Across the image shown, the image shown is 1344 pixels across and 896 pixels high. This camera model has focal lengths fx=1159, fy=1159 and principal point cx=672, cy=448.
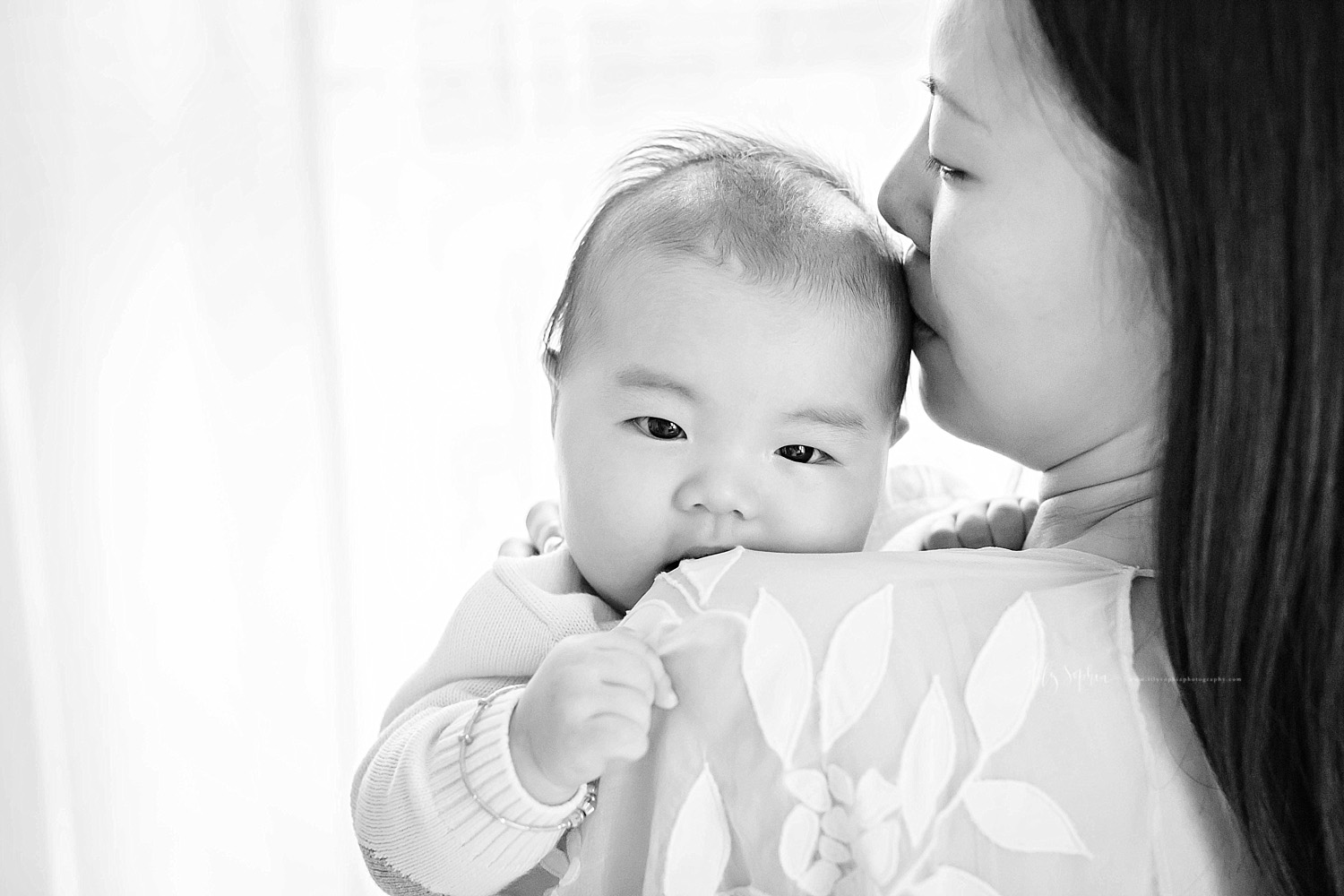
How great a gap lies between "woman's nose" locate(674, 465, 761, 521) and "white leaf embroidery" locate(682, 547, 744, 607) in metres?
0.13

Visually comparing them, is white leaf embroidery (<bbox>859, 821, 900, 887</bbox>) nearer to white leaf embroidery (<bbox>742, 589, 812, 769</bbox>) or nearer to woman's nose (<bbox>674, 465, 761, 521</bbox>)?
white leaf embroidery (<bbox>742, 589, 812, 769</bbox>)

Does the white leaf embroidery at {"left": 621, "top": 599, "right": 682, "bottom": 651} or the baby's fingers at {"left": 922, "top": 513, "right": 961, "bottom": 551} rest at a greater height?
the white leaf embroidery at {"left": 621, "top": 599, "right": 682, "bottom": 651}

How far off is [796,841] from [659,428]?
1.20 ft

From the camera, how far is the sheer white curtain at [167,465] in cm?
164

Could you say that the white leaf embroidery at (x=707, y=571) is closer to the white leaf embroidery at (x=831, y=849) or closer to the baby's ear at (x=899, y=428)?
the white leaf embroidery at (x=831, y=849)

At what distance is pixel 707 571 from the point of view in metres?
0.79

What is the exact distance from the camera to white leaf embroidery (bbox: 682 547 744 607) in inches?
30.7

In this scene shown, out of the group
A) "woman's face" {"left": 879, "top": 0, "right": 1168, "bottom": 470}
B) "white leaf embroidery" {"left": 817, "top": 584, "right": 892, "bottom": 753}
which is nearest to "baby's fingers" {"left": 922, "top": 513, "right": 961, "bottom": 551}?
"woman's face" {"left": 879, "top": 0, "right": 1168, "bottom": 470}

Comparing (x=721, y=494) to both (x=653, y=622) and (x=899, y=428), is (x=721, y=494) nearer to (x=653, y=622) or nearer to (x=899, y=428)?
(x=653, y=622)

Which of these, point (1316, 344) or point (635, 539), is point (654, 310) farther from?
point (1316, 344)

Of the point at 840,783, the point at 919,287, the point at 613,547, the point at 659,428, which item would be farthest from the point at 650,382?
the point at 840,783

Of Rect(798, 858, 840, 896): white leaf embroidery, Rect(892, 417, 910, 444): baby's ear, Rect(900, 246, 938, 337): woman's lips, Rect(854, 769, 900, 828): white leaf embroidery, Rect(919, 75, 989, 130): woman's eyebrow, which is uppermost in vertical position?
Rect(919, 75, 989, 130): woman's eyebrow

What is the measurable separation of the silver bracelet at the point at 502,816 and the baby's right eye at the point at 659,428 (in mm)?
242

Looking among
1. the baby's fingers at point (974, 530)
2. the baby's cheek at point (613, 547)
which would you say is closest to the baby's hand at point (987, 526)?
the baby's fingers at point (974, 530)
